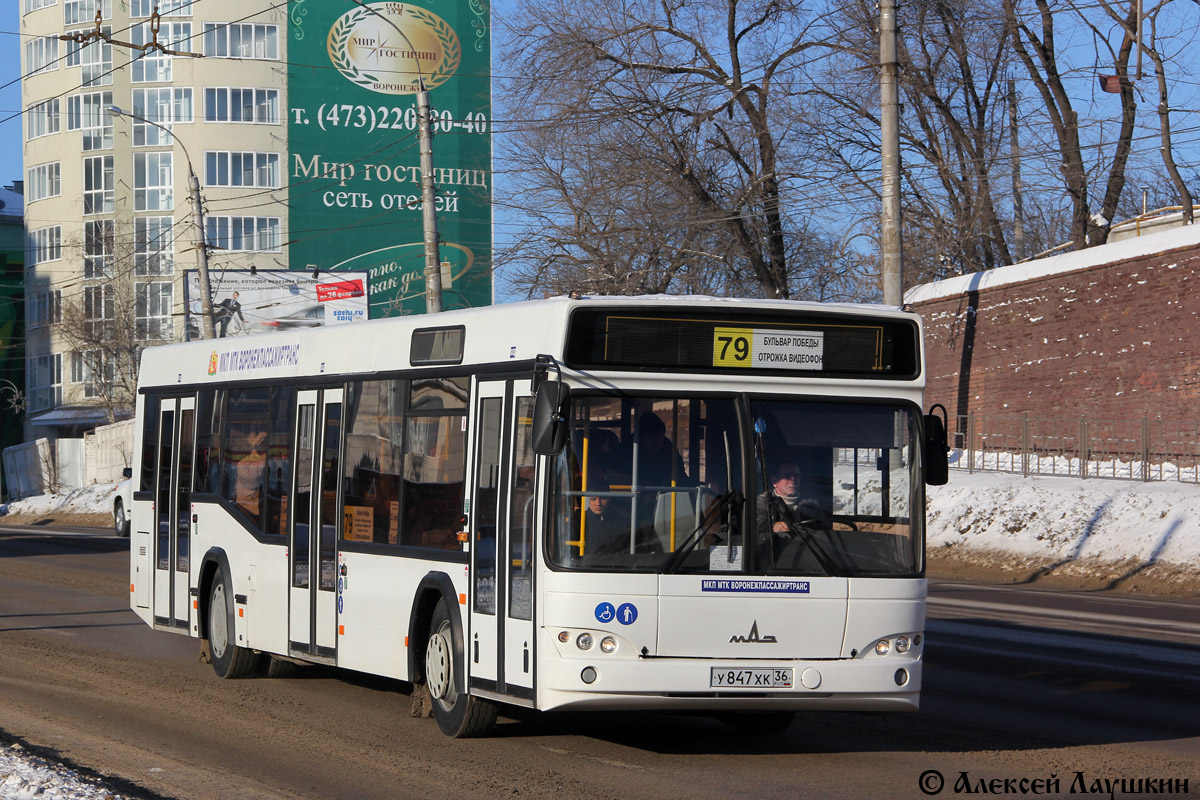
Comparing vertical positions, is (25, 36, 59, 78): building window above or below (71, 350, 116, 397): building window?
above

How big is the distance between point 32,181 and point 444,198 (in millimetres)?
23001

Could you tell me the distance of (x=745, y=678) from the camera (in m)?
8.55

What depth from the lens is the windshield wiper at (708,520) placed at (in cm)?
859

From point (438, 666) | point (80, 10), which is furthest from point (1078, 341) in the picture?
point (80, 10)

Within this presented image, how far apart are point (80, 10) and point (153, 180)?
9.77 m

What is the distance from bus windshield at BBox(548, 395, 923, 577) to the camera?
8594 mm

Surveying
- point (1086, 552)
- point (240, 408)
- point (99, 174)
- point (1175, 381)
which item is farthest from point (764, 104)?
point (99, 174)

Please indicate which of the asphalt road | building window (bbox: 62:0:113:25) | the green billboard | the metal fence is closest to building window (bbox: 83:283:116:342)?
the green billboard

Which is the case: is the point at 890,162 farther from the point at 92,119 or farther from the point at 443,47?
the point at 92,119

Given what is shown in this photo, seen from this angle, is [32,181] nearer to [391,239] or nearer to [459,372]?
[391,239]

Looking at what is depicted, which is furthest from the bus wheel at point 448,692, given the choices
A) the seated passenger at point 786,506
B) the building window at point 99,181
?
the building window at point 99,181

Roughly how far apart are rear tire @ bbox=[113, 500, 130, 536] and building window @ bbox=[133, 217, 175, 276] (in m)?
43.6

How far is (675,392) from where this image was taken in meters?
8.80

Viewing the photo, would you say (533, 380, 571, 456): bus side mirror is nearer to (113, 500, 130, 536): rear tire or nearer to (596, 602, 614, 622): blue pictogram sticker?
(596, 602, 614, 622): blue pictogram sticker
